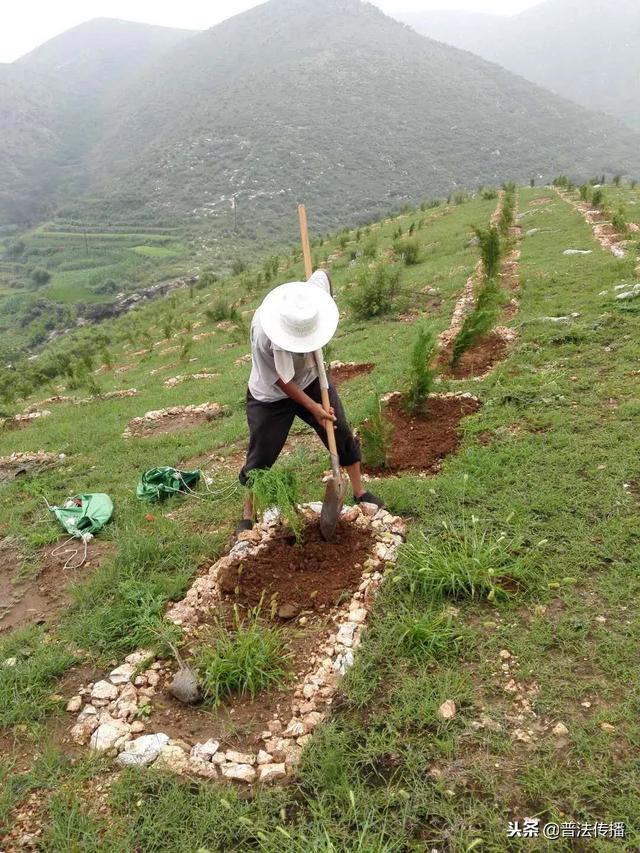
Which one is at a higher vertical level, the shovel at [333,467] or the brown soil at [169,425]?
the shovel at [333,467]

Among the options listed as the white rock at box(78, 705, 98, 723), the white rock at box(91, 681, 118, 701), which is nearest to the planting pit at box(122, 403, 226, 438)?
the white rock at box(91, 681, 118, 701)

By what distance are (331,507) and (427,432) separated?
6.33 ft

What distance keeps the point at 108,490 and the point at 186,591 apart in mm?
2505

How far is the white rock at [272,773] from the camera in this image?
2432mm

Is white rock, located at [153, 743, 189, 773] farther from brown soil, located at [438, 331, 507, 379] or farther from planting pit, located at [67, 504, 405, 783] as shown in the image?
brown soil, located at [438, 331, 507, 379]

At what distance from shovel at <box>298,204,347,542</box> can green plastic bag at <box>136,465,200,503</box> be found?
6.58ft

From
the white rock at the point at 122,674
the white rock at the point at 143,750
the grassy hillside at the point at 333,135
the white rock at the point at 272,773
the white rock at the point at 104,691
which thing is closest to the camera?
the white rock at the point at 272,773

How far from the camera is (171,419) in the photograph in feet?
26.3

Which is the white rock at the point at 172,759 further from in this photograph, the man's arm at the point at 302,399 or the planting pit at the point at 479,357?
the planting pit at the point at 479,357

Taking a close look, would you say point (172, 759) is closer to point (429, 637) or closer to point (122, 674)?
point (122, 674)

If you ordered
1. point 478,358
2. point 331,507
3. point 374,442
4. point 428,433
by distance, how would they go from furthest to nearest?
point 478,358 < point 428,433 < point 374,442 < point 331,507

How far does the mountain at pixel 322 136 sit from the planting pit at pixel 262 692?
47021 mm

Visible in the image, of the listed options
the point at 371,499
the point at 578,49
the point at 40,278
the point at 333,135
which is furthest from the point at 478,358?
the point at 578,49

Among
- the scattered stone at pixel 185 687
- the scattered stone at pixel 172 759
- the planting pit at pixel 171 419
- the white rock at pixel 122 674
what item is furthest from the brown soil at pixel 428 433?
the planting pit at pixel 171 419
